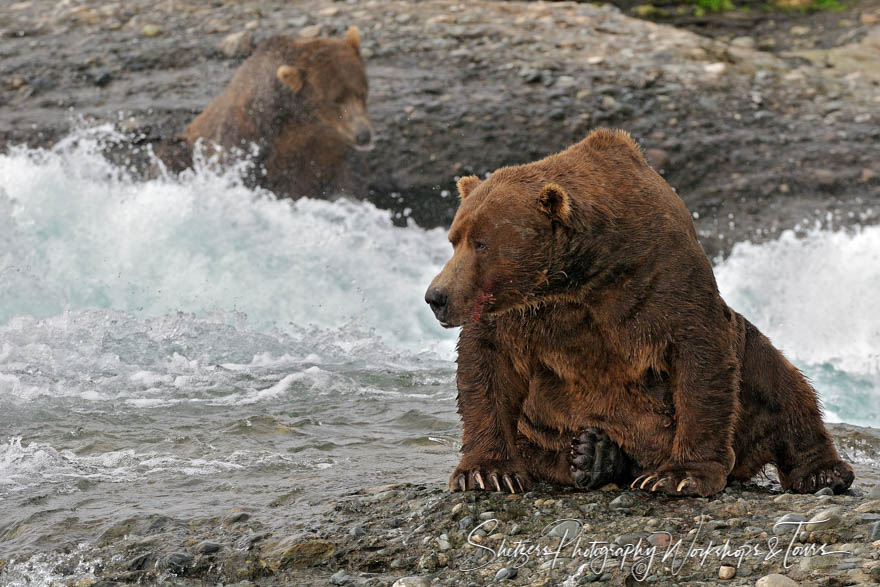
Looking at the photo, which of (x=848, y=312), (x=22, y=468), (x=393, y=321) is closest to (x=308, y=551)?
(x=22, y=468)

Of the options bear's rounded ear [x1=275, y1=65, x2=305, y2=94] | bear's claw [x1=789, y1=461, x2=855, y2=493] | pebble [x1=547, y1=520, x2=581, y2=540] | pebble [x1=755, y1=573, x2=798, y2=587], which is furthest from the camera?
bear's rounded ear [x1=275, y1=65, x2=305, y2=94]

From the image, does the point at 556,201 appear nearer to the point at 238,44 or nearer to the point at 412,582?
the point at 412,582

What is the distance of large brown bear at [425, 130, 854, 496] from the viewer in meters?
4.36

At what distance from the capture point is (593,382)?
452 cm

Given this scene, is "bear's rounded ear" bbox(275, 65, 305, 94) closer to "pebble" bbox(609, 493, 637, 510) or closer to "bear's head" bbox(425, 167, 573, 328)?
"bear's head" bbox(425, 167, 573, 328)

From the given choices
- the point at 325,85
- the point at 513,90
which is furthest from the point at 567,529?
the point at 513,90

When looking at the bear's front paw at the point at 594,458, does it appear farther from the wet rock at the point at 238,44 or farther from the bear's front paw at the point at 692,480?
the wet rock at the point at 238,44

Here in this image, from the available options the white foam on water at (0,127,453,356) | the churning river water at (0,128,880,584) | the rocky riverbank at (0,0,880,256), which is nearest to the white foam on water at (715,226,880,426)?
the churning river water at (0,128,880,584)

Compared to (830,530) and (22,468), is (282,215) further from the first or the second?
(830,530)

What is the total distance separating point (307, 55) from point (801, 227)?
18.9ft

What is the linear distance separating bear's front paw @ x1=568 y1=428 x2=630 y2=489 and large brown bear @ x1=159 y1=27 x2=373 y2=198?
7716 millimetres

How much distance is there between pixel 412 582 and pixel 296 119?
8855 mm

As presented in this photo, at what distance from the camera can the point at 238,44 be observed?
16.0 meters

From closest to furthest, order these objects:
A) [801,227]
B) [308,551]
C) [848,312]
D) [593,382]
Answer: [308,551] < [593,382] < [848,312] < [801,227]
